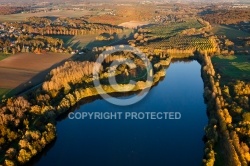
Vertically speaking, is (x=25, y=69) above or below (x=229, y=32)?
below

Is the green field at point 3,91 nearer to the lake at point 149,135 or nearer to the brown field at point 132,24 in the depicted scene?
the lake at point 149,135

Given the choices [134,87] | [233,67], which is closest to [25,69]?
[134,87]

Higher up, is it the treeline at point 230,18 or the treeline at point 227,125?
the treeline at point 230,18

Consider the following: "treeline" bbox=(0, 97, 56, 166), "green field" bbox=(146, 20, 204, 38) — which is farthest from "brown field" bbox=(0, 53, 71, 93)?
"green field" bbox=(146, 20, 204, 38)

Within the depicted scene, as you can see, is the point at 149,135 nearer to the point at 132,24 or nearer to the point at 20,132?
the point at 20,132

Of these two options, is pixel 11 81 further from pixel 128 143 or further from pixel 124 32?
pixel 124 32

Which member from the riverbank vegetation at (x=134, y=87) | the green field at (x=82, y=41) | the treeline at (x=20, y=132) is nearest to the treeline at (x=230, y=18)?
the riverbank vegetation at (x=134, y=87)

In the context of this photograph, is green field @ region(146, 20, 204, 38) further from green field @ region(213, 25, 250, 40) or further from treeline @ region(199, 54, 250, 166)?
treeline @ region(199, 54, 250, 166)
